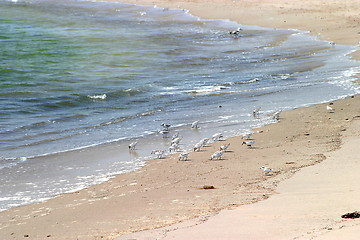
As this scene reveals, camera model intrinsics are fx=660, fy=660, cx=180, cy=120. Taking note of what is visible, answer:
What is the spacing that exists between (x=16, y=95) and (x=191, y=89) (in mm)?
5717

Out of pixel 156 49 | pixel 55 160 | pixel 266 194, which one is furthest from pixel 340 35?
pixel 266 194

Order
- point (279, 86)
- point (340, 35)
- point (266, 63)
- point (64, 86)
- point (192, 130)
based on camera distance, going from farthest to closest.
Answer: point (340, 35)
point (266, 63)
point (64, 86)
point (279, 86)
point (192, 130)

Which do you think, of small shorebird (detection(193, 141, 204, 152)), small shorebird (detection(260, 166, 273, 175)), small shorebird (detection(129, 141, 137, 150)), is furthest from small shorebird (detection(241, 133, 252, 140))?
small shorebird (detection(260, 166, 273, 175))

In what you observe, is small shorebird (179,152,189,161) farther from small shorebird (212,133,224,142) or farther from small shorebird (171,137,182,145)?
small shorebird (212,133,224,142)

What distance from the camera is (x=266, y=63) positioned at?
86.5 feet

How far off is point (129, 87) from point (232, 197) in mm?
13231

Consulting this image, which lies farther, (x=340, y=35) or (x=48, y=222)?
(x=340, y=35)

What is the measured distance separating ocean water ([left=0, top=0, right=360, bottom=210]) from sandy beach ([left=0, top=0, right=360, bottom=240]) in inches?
37.7

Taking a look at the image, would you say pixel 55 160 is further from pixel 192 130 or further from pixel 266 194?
pixel 266 194

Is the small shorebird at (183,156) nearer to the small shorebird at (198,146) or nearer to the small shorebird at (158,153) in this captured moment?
the small shorebird at (158,153)

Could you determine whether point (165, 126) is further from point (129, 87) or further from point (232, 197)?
point (129, 87)

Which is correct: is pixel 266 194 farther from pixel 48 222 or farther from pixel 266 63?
pixel 266 63

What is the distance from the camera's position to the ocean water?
13641 mm

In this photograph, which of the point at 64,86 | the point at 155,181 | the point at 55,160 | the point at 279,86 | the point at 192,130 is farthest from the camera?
the point at 64,86
